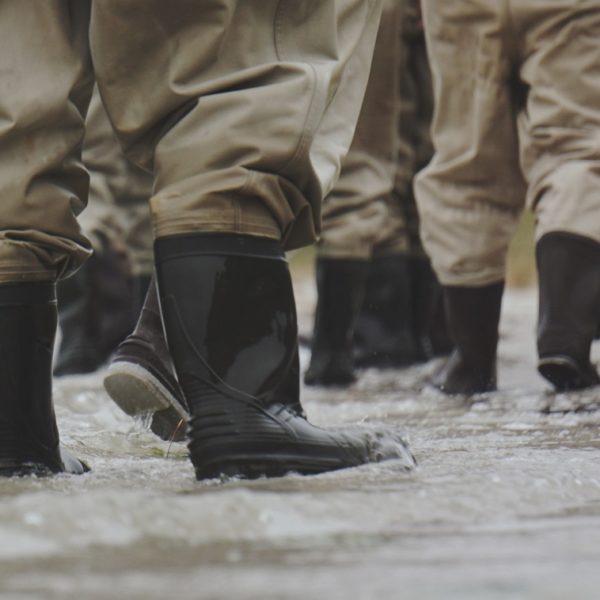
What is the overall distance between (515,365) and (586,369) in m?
1.45

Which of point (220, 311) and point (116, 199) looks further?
point (116, 199)

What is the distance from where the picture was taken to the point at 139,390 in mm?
2318

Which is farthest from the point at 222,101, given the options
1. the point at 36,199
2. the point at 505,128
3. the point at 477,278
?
the point at 477,278

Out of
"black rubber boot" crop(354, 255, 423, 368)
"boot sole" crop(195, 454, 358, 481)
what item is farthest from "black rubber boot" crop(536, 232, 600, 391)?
"black rubber boot" crop(354, 255, 423, 368)

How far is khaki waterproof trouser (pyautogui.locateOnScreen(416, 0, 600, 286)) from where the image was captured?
3.28 meters

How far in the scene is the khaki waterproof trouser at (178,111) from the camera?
177cm

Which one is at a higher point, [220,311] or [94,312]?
[220,311]

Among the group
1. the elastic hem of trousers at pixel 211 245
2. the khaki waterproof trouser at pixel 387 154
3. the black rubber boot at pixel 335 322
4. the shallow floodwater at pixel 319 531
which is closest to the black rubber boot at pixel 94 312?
the black rubber boot at pixel 335 322

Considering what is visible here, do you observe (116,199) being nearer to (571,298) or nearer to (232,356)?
(571,298)

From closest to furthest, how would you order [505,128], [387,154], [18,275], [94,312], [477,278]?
[18,275] < [505,128] < [477,278] < [387,154] < [94,312]

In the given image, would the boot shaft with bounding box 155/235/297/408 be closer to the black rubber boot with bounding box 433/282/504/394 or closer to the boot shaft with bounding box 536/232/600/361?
the boot shaft with bounding box 536/232/600/361

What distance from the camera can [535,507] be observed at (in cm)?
158

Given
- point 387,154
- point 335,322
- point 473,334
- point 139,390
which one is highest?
point 139,390

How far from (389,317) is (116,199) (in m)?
1.03
